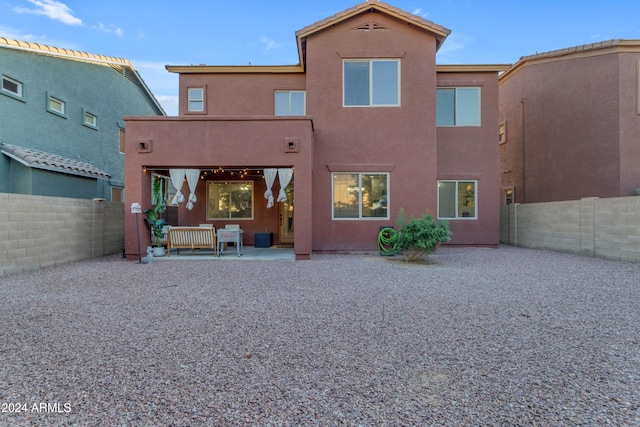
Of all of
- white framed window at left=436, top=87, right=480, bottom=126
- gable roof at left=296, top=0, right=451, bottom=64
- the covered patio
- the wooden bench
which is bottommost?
the wooden bench

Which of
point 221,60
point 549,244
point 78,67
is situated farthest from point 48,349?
point 78,67

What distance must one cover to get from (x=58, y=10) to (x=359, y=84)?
14.6 meters

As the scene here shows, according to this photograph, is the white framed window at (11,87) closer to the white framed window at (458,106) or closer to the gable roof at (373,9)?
the gable roof at (373,9)

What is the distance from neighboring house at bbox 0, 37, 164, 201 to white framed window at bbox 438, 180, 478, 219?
13.0m

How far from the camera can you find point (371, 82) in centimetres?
1045

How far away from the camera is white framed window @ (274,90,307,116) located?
1191 cm

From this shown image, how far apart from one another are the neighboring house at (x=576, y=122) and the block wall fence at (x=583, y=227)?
2.75 m

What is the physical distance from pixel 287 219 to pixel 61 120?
31.1ft

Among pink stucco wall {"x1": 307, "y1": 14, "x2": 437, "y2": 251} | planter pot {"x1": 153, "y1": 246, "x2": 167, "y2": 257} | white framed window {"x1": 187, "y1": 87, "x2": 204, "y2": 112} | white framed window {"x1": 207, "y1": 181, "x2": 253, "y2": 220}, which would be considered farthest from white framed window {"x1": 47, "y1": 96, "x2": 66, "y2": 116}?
pink stucco wall {"x1": 307, "y1": 14, "x2": 437, "y2": 251}

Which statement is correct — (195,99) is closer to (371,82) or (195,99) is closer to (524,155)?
(371,82)

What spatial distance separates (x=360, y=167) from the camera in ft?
33.9

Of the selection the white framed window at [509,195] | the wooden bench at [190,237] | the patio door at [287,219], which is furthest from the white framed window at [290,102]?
the white framed window at [509,195]

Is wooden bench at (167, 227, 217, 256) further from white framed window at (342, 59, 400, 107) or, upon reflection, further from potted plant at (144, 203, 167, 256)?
white framed window at (342, 59, 400, 107)

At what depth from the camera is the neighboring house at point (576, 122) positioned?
11648 mm
